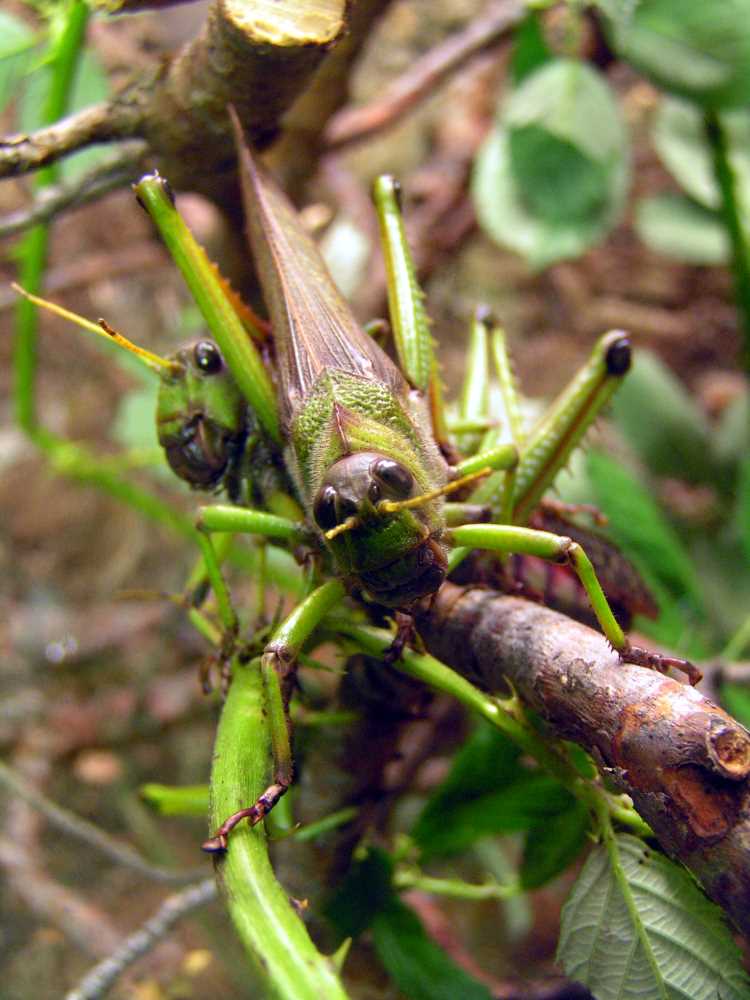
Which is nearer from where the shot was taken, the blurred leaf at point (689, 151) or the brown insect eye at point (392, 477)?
the brown insect eye at point (392, 477)

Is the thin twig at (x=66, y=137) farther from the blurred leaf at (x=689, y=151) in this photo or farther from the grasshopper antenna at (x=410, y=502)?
the blurred leaf at (x=689, y=151)

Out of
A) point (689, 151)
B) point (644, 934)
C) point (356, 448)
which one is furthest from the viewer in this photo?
point (689, 151)

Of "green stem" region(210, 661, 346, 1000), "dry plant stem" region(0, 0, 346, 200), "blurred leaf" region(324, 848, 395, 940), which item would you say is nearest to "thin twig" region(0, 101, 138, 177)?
"dry plant stem" region(0, 0, 346, 200)

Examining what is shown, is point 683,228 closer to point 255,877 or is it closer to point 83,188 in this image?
point 83,188

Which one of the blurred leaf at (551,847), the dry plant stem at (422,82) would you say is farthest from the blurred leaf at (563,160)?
the blurred leaf at (551,847)

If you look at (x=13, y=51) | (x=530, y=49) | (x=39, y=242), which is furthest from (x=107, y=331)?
(x=530, y=49)

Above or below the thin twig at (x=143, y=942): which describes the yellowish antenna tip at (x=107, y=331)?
above

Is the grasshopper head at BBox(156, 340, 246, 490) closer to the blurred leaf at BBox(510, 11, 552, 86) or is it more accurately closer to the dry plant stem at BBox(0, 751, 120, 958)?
the dry plant stem at BBox(0, 751, 120, 958)
